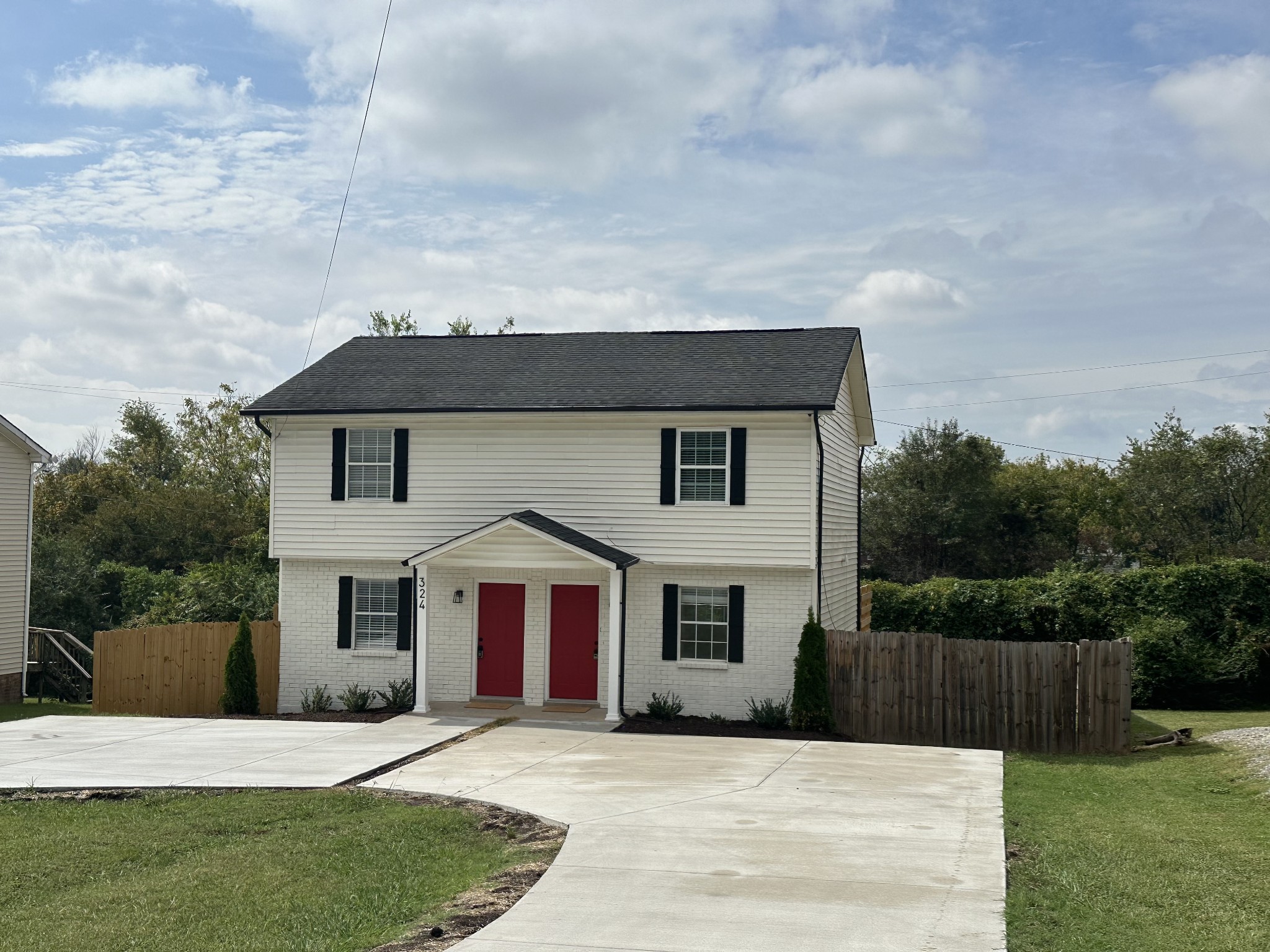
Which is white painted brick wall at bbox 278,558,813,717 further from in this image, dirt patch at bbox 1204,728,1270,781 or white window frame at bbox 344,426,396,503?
dirt patch at bbox 1204,728,1270,781

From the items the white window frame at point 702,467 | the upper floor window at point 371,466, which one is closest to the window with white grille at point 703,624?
the white window frame at point 702,467

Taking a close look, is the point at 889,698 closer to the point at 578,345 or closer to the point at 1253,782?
the point at 1253,782

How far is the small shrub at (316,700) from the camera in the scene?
21781mm

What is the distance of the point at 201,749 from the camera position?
53.8 feet

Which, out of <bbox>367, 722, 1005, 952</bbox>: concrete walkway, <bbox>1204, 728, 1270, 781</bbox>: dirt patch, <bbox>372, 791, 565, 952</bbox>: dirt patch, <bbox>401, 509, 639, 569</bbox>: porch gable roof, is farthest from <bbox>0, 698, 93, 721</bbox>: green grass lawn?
<bbox>1204, 728, 1270, 781</bbox>: dirt patch

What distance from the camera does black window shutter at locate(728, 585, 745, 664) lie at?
2025cm

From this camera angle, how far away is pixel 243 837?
11008 mm

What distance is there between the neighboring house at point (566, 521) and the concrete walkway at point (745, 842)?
320 centimetres

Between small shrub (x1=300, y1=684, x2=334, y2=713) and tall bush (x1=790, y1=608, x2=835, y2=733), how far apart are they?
28.3 ft

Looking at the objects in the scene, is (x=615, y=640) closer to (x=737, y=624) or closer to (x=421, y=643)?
(x=737, y=624)

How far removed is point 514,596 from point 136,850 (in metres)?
11.2

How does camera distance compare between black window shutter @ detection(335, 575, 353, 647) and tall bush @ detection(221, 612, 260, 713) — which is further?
black window shutter @ detection(335, 575, 353, 647)

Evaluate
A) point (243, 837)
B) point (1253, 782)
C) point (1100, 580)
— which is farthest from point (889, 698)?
point (243, 837)

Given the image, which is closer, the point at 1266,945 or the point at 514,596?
the point at 1266,945
